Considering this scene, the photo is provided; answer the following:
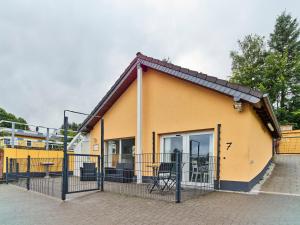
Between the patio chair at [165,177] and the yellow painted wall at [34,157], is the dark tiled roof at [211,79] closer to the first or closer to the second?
the patio chair at [165,177]

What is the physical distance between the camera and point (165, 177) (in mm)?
7586

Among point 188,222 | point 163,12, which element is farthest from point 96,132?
point 188,222

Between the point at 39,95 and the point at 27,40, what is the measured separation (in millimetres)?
12458

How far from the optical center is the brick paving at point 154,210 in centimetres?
494

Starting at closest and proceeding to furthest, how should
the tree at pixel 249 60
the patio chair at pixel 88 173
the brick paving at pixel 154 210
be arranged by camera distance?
1. the brick paving at pixel 154 210
2. the patio chair at pixel 88 173
3. the tree at pixel 249 60

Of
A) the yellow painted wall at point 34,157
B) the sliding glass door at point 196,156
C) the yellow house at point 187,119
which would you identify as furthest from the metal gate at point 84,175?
the sliding glass door at point 196,156

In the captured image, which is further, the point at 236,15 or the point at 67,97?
the point at 67,97

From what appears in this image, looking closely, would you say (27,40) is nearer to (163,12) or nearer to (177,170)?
(163,12)

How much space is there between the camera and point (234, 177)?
25.2ft

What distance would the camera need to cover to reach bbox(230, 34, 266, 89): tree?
27.2 m

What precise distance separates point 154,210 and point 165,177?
1918 millimetres

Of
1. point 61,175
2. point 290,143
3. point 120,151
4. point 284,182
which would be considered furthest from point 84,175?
point 290,143

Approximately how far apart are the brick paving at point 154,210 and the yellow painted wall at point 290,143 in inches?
543

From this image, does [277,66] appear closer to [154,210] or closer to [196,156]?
[196,156]
